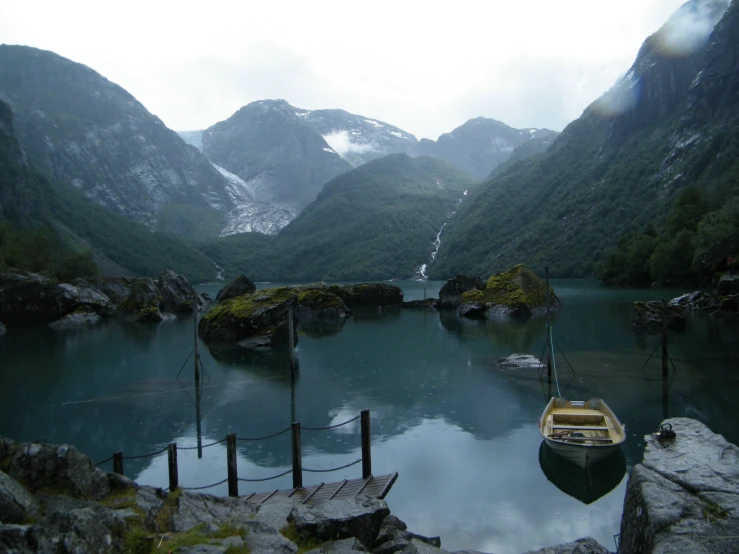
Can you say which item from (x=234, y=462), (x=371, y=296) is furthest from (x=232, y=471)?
(x=371, y=296)

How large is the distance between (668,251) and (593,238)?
52327mm

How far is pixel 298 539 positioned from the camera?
388 inches

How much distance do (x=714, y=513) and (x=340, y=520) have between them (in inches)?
240

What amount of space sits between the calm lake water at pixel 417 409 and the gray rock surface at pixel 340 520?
8.74 ft

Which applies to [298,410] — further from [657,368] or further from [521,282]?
[521,282]

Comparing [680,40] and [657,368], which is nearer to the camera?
[657,368]

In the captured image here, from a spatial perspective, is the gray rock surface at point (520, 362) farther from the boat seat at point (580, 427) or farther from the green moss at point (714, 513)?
the green moss at point (714, 513)

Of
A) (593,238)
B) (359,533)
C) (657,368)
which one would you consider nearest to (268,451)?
(359,533)

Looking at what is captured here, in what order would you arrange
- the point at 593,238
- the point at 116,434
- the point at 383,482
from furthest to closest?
1. the point at 593,238
2. the point at 116,434
3. the point at 383,482

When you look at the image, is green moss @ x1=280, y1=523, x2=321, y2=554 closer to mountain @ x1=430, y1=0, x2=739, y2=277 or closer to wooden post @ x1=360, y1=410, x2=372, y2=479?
wooden post @ x1=360, y1=410, x2=372, y2=479

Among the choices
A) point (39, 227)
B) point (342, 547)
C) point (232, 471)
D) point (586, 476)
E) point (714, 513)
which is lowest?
point (586, 476)

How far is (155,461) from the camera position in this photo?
687 inches

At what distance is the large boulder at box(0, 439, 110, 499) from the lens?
10.4 meters

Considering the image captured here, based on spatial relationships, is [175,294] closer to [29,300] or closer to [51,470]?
[29,300]
